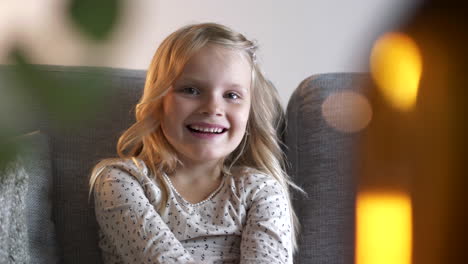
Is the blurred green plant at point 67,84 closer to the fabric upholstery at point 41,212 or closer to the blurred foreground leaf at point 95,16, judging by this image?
the blurred foreground leaf at point 95,16

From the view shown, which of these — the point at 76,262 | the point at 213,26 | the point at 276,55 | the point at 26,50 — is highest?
the point at 26,50

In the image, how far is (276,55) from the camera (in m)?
1.91

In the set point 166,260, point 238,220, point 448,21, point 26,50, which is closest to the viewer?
point 26,50

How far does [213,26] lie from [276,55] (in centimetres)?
59

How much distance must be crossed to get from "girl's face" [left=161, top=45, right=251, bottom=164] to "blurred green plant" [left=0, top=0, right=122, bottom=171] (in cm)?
113

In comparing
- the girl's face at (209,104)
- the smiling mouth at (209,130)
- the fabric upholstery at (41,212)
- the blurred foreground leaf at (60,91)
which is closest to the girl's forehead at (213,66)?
the girl's face at (209,104)

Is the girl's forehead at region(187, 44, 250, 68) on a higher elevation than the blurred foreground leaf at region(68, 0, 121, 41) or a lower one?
lower

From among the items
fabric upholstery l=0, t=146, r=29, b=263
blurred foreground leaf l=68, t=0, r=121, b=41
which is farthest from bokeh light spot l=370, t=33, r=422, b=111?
fabric upholstery l=0, t=146, r=29, b=263

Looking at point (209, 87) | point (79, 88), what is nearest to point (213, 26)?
point (209, 87)

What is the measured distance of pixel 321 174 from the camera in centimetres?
151

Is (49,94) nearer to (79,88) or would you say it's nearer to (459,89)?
(79,88)

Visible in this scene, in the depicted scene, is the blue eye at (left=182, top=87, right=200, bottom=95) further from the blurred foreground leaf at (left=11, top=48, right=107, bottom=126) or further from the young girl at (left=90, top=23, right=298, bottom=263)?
the blurred foreground leaf at (left=11, top=48, right=107, bottom=126)

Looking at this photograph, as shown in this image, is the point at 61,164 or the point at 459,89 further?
the point at 61,164

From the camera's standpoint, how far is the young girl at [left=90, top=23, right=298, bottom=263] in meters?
1.24
